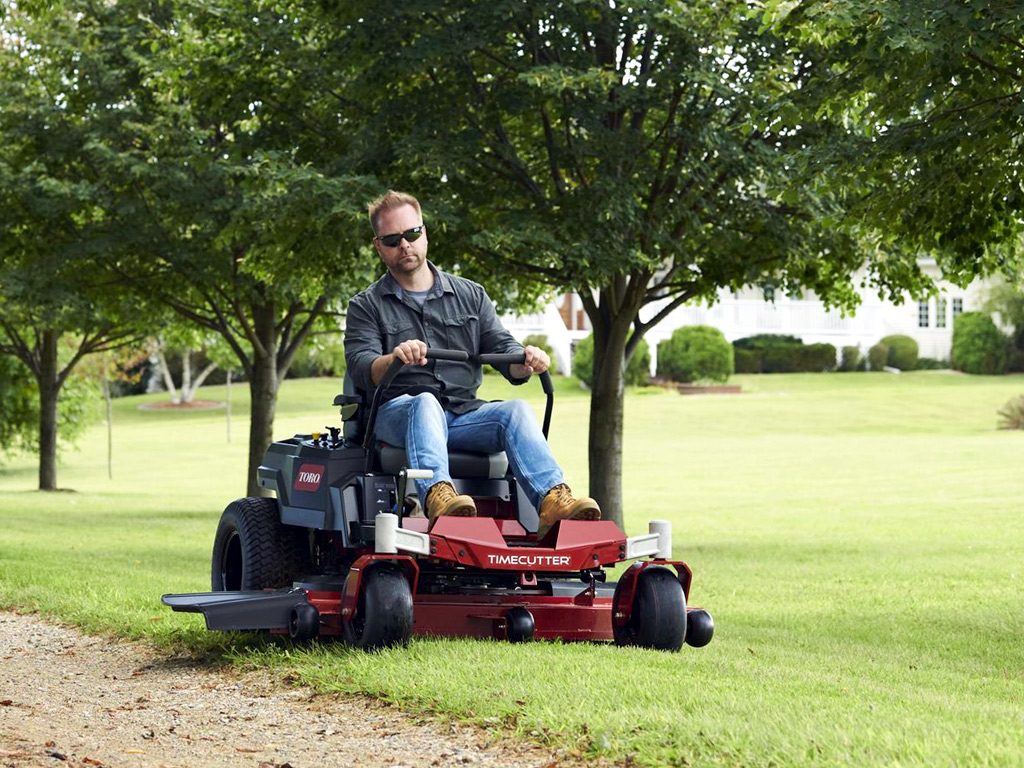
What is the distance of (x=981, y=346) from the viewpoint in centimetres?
6700

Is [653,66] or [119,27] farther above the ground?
[119,27]

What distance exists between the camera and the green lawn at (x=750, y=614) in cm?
534

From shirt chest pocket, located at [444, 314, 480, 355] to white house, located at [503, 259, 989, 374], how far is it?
61.9m

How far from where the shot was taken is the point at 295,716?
6113 millimetres

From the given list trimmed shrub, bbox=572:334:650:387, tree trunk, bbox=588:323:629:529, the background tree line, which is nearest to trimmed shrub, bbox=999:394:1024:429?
trimmed shrub, bbox=572:334:650:387

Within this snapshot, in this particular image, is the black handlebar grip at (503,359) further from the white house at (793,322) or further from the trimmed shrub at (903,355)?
the trimmed shrub at (903,355)

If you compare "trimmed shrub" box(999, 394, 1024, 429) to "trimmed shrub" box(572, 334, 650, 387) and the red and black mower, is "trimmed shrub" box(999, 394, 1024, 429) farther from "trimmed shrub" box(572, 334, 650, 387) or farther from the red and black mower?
the red and black mower

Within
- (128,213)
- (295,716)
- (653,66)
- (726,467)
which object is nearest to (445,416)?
(295,716)

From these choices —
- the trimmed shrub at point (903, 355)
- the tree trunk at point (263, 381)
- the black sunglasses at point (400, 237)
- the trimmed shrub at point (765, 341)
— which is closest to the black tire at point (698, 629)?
the black sunglasses at point (400, 237)

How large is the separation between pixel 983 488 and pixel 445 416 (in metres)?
23.3

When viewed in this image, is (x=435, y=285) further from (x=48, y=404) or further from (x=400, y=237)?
(x=48, y=404)

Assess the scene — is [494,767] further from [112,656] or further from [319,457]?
[112,656]

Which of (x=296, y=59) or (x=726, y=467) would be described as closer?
(x=296, y=59)

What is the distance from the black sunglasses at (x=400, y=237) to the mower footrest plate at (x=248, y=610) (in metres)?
1.80
